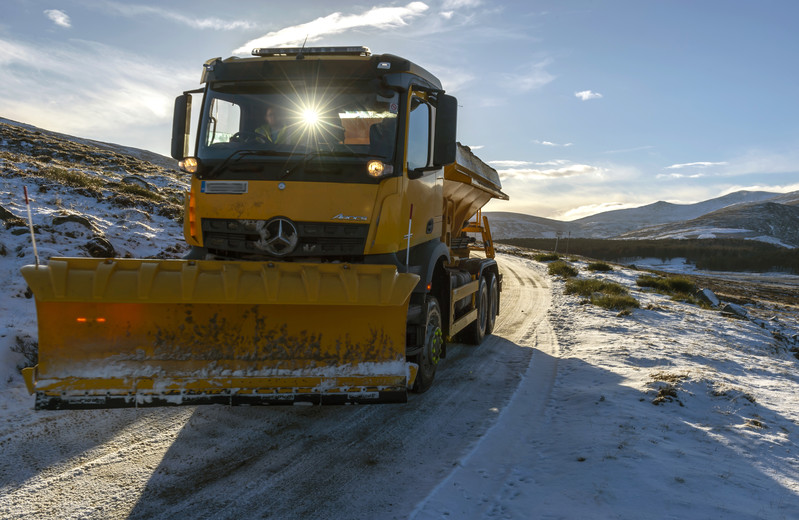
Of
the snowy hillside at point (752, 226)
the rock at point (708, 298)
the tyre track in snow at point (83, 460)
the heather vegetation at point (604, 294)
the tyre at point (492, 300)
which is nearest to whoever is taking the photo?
Result: the tyre track in snow at point (83, 460)

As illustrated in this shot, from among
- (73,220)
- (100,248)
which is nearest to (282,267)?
(100,248)

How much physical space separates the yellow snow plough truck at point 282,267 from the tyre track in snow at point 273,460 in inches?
19.4

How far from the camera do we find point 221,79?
535 cm

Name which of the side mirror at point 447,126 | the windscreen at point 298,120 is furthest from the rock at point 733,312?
the windscreen at point 298,120

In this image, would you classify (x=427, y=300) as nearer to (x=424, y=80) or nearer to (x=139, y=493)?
(x=424, y=80)

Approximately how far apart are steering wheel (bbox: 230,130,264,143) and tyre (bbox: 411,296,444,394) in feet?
7.84

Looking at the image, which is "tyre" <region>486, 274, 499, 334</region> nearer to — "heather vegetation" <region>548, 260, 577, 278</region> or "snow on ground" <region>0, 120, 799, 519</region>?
"snow on ground" <region>0, 120, 799, 519</region>

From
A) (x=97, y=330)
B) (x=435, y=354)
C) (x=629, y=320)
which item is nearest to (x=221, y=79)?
(x=97, y=330)

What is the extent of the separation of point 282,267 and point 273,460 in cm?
154

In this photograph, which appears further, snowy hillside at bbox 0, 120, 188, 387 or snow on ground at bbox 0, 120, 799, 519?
snowy hillside at bbox 0, 120, 188, 387

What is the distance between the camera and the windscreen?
505 centimetres

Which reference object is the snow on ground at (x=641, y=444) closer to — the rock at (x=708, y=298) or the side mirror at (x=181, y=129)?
the side mirror at (x=181, y=129)

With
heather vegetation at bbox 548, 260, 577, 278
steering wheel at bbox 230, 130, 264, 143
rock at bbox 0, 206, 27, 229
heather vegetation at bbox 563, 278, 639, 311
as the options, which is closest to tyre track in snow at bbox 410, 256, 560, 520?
steering wheel at bbox 230, 130, 264, 143

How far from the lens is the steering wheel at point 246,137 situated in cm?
512
